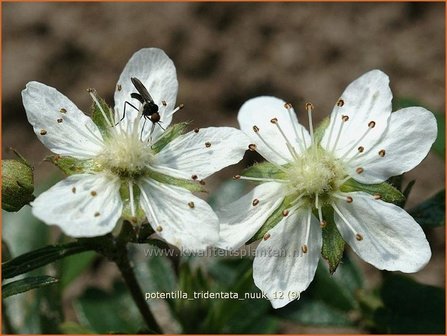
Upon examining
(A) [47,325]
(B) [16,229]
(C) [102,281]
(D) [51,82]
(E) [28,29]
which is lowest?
(C) [102,281]

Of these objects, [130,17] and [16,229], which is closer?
[16,229]

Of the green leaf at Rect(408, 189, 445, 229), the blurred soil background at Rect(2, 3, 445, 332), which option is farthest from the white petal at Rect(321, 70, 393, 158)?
the blurred soil background at Rect(2, 3, 445, 332)

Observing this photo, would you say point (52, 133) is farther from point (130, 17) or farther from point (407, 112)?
point (130, 17)

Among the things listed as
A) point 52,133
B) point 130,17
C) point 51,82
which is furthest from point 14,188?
point 130,17

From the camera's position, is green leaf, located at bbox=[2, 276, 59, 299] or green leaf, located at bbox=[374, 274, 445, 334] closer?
green leaf, located at bbox=[2, 276, 59, 299]

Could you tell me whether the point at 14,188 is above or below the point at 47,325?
above

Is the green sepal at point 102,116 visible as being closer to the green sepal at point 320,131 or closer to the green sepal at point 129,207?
the green sepal at point 129,207

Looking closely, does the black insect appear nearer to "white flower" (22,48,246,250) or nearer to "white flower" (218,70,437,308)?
"white flower" (22,48,246,250)
